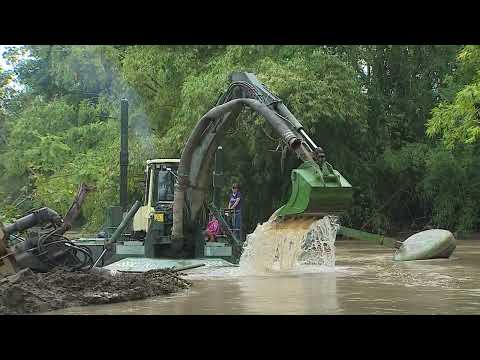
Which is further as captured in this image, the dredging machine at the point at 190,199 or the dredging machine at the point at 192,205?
the dredging machine at the point at 190,199

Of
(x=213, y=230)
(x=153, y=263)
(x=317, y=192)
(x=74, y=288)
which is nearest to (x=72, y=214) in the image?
(x=153, y=263)

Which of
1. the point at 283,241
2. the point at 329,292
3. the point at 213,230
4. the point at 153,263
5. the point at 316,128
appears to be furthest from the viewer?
the point at 316,128

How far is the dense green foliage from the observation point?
2742 centimetres

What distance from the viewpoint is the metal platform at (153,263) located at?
15.8 metres

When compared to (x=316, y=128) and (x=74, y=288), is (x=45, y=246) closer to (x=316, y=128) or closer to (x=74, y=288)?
(x=74, y=288)

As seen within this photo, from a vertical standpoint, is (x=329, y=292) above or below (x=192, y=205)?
below

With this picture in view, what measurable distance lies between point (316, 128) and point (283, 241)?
1377 cm

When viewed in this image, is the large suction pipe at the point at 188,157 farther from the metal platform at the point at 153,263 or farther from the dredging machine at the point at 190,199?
the metal platform at the point at 153,263

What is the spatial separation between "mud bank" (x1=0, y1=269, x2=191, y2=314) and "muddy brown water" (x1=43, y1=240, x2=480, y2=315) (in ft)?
0.84

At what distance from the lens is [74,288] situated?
37.7ft

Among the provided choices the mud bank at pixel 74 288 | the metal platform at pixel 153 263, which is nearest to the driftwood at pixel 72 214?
the mud bank at pixel 74 288

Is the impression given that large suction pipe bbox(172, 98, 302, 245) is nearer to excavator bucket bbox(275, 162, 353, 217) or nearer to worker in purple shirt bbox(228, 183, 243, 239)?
worker in purple shirt bbox(228, 183, 243, 239)

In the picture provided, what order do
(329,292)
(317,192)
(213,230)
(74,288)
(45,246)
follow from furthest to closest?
(213,230)
(317,192)
(45,246)
(329,292)
(74,288)

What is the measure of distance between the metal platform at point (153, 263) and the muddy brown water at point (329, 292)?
A: 1.34 feet
